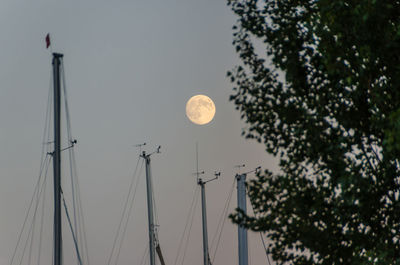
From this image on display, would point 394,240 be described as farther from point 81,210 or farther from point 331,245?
point 81,210

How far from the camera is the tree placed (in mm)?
13477

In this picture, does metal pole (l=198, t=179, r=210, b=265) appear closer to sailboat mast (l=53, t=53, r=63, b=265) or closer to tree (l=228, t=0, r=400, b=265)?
sailboat mast (l=53, t=53, r=63, b=265)

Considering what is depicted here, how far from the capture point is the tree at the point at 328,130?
44.2 feet

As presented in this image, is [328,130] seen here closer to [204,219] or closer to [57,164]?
[57,164]

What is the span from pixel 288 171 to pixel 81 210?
34.0 metres

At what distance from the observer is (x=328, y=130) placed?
554 inches

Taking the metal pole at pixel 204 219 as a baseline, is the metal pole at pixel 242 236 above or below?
below

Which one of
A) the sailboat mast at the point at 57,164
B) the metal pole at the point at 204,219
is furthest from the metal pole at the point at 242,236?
the metal pole at the point at 204,219

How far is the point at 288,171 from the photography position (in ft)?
47.7

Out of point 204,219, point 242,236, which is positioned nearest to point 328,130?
point 242,236

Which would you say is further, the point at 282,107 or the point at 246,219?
the point at 282,107

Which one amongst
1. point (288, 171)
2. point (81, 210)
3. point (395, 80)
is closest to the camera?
point (395, 80)

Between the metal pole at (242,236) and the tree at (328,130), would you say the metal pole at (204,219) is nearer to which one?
the metal pole at (242,236)

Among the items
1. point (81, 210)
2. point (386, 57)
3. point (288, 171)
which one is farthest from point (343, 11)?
point (81, 210)
